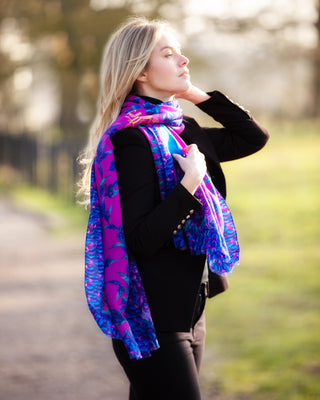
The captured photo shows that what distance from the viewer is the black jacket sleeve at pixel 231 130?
108 inches

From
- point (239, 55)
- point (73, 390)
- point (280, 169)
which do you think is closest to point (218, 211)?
point (73, 390)

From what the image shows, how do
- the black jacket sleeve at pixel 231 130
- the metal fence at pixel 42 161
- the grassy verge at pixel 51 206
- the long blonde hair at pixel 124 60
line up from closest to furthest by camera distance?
the long blonde hair at pixel 124 60, the black jacket sleeve at pixel 231 130, the grassy verge at pixel 51 206, the metal fence at pixel 42 161

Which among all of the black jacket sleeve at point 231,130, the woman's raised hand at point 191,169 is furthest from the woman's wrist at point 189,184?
the black jacket sleeve at point 231,130

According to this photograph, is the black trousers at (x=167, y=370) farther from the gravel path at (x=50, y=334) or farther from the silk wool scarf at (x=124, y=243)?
the gravel path at (x=50, y=334)

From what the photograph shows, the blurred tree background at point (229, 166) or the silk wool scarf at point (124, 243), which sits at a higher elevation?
the blurred tree background at point (229, 166)

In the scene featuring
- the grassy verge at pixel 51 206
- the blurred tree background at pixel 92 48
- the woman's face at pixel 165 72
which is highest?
the blurred tree background at pixel 92 48

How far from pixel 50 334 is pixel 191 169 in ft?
11.7

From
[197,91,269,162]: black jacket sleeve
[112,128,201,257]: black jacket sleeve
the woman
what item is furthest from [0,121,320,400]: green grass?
[112,128,201,257]: black jacket sleeve

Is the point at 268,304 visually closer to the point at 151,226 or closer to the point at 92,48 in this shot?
the point at 151,226

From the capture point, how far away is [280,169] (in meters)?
18.4

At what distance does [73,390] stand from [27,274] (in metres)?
3.62

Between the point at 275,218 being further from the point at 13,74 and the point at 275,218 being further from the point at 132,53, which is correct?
the point at 13,74

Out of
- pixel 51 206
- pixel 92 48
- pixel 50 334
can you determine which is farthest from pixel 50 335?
pixel 92 48

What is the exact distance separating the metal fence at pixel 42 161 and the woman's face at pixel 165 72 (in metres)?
11.0
